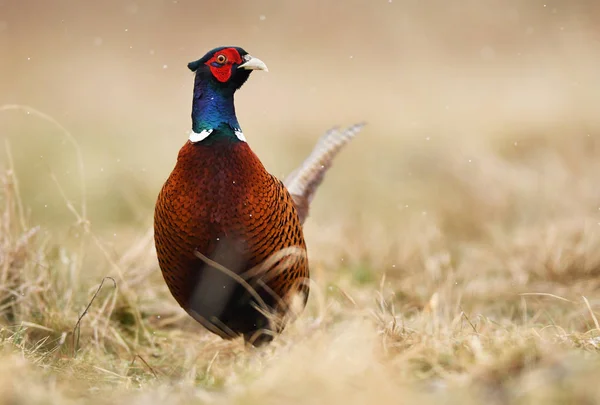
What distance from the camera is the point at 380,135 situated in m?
9.68

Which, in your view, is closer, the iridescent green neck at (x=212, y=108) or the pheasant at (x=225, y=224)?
the pheasant at (x=225, y=224)

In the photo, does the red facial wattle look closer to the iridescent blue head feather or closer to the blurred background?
the iridescent blue head feather

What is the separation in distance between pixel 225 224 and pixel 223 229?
0.9 inches

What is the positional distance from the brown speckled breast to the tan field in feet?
0.90

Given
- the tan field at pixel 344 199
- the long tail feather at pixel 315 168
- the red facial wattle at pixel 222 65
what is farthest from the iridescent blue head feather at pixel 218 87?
the long tail feather at pixel 315 168

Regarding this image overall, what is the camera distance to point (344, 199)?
7766 mm

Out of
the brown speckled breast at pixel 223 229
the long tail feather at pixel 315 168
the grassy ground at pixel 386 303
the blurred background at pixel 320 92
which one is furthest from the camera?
the blurred background at pixel 320 92

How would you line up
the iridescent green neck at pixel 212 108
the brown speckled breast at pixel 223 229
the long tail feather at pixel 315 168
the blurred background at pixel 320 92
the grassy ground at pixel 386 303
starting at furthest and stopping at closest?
1. the blurred background at pixel 320 92
2. the long tail feather at pixel 315 168
3. the iridescent green neck at pixel 212 108
4. the brown speckled breast at pixel 223 229
5. the grassy ground at pixel 386 303

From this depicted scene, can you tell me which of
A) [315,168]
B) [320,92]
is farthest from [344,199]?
[320,92]

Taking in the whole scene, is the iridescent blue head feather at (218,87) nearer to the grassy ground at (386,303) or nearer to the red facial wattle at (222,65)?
the red facial wattle at (222,65)

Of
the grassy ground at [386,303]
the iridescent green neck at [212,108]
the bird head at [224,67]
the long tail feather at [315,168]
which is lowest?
the grassy ground at [386,303]

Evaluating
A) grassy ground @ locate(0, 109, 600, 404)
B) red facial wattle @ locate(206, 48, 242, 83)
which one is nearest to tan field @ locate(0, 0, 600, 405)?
grassy ground @ locate(0, 109, 600, 404)

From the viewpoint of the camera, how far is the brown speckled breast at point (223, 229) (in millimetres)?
3299

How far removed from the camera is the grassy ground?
241 cm
